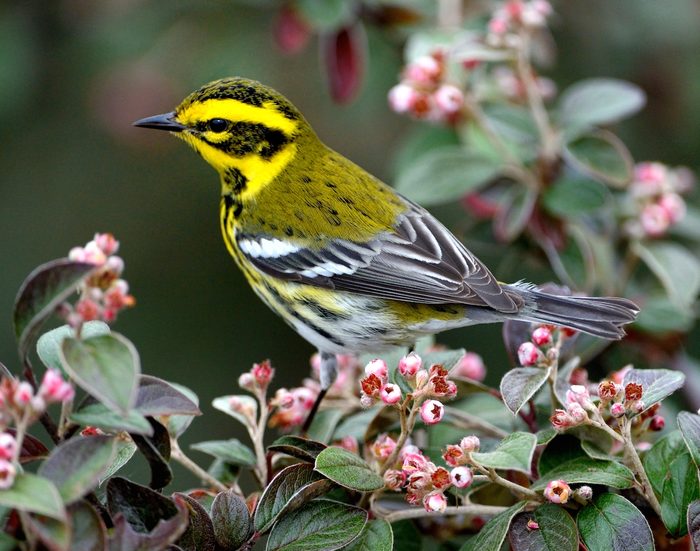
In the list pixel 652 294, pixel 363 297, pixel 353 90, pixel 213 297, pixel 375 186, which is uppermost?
pixel 353 90

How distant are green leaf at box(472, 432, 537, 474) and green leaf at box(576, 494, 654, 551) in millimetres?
217

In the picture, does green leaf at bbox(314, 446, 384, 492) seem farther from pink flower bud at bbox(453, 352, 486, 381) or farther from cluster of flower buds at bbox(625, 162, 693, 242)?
cluster of flower buds at bbox(625, 162, 693, 242)

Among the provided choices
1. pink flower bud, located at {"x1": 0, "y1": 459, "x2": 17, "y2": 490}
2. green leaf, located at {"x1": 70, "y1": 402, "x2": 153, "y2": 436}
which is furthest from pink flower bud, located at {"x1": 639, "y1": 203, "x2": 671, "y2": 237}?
pink flower bud, located at {"x1": 0, "y1": 459, "x2": 17, "y2": 490}

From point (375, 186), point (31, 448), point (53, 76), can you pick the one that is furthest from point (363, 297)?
point (53, 76)

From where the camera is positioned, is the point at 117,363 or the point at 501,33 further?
the point at 501,33

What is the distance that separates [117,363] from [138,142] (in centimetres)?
321

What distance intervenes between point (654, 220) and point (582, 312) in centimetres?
79

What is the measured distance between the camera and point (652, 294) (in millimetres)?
3008

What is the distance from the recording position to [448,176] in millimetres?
2938

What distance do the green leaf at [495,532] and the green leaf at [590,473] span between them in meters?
0.07

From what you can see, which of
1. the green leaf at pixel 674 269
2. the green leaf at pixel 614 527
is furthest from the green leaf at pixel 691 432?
the green leaf at pixel 674 269

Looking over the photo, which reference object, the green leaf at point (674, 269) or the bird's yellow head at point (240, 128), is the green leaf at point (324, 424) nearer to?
the bird's yellow head at point (240, 128)

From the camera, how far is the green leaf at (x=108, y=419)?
1364 millimetres

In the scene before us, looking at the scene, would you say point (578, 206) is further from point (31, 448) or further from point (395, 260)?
point (31, 448)
